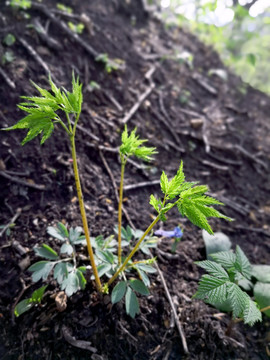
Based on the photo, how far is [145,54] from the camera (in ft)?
14.6

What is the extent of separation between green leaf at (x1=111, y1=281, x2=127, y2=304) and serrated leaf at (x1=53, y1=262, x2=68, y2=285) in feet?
1.09

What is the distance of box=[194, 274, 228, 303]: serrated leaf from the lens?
134 centimetres

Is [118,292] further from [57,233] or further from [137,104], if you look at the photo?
[137,104]

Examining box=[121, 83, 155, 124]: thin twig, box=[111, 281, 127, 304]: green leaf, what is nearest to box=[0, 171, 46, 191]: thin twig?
box=[111, 281, 127, 304]: green leaf

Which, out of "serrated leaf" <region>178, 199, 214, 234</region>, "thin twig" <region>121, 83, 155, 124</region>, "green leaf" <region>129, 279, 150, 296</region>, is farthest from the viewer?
"thin twig" <region>121, 83, 155, 124</region>

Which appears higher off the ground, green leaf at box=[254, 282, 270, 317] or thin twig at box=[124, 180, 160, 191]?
green leaf at box=[254, 282, 270, 317]

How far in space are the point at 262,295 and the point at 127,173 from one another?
1.67 m

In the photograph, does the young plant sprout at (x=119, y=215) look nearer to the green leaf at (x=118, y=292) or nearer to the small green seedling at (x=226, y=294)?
the green leaf at (x=118, y=292)

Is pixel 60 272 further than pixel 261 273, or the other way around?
pixel 261 273

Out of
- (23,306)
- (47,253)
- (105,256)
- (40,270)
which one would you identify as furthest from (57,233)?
(23,306)

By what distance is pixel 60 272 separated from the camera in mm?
1665

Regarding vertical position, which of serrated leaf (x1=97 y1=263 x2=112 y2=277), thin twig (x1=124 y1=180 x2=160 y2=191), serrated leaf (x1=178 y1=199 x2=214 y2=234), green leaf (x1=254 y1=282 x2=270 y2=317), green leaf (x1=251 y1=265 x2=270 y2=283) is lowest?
serrated leaf (x1=97 y1=263 x2=112 y2=277)

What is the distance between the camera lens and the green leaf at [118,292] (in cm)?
162

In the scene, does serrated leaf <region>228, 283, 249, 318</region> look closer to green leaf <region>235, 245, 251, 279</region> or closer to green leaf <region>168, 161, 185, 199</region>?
green leaf <region>235, 245, 251, 279</region>
